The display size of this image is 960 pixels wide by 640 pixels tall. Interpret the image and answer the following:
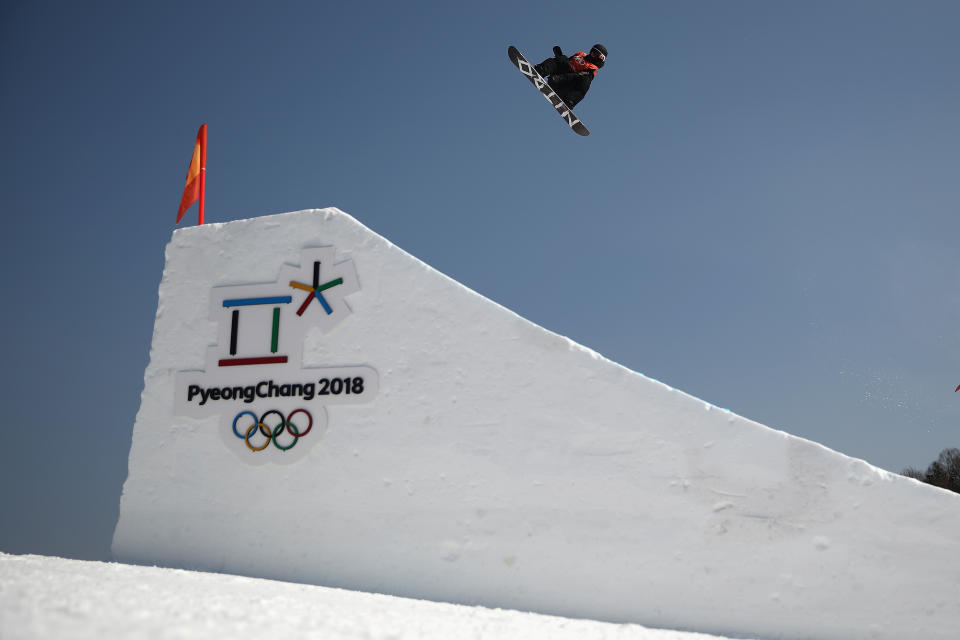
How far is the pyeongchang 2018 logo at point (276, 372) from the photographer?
5.50 meters

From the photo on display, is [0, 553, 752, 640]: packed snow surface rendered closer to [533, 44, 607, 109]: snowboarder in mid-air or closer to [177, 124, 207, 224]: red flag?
[177, 124, 207, 224]: red flag

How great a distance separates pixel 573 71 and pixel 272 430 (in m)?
6.83

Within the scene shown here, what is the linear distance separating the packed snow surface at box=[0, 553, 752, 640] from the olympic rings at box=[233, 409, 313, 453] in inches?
38.9

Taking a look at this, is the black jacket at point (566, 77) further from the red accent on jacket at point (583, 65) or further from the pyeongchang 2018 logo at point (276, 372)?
the pyeongchang 2018 logo at point (276, 372)

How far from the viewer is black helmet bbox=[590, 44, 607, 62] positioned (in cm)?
984

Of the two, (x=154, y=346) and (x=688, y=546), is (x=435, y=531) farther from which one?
(x=154, y=346)

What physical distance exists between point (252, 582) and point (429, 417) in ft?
5.35

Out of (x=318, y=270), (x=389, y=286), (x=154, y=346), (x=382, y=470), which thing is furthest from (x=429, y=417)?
(x=154, y=346)

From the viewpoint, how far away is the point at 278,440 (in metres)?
5.53

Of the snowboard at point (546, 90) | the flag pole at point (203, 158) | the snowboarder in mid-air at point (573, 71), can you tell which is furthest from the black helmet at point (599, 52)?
the flag pole at point (203, 158)

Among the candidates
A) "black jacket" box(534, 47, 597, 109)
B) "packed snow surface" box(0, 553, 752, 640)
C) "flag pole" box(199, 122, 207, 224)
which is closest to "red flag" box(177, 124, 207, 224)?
"flag pole" box(199, 122, 207, 224)

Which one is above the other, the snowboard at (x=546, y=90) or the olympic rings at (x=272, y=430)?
the snowboard at (x=546, y=90)

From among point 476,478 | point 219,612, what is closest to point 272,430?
point 476,478

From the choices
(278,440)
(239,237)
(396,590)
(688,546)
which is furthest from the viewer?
(239,237)
